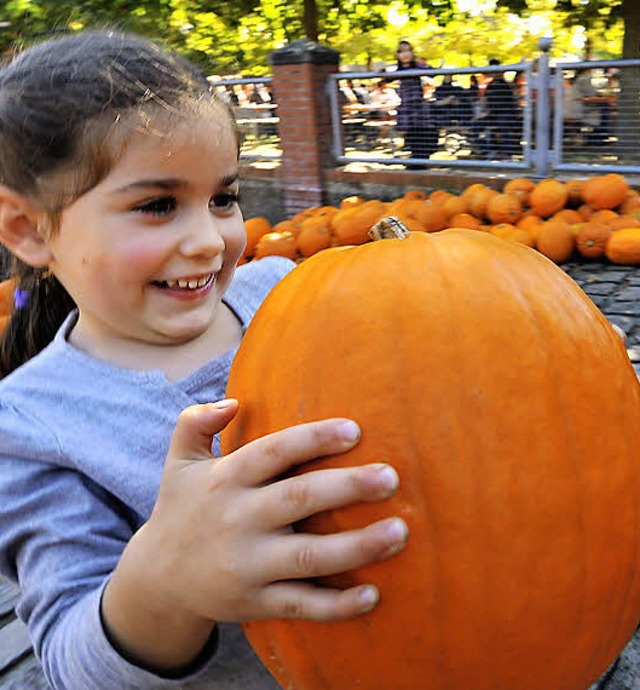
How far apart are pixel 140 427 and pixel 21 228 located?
0.39 meters

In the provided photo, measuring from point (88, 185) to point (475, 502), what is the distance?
72 cm

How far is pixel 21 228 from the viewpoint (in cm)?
112

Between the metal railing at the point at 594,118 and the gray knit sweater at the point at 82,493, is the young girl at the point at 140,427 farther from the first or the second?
the metal railing at the point at 594,118

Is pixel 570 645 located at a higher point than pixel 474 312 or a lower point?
lower

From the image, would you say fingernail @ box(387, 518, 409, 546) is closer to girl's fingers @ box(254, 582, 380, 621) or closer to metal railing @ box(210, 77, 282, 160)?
girl's fingers @ box(254, 582, 380, 621)

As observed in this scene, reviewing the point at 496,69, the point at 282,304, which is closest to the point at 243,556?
the point at 282,304

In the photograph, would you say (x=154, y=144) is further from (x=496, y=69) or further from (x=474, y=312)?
(x=496, y=69)

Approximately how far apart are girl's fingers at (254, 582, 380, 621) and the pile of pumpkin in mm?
4722

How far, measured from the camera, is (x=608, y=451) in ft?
2.68

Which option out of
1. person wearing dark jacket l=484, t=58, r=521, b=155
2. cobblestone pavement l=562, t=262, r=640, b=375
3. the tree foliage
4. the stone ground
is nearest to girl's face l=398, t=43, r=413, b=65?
the tree foliage

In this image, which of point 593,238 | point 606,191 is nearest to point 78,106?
point 593,238

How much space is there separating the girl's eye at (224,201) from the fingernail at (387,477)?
58 centimetres

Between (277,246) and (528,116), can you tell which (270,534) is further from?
(528,116)

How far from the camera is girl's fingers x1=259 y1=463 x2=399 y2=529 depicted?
2.27ft
